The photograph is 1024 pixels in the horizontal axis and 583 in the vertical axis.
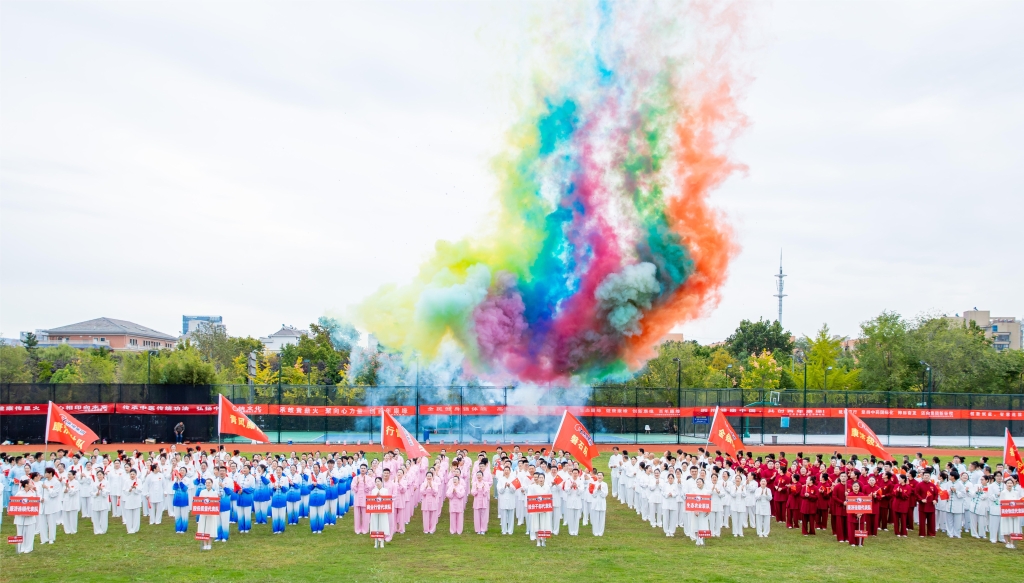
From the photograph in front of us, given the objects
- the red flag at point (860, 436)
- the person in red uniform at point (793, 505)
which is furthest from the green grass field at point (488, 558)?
the red flag at point (860, 436)

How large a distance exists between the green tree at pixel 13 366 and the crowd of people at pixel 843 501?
56.4 metres

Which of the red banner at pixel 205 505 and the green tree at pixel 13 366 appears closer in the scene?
the red banner at pixel 205 505

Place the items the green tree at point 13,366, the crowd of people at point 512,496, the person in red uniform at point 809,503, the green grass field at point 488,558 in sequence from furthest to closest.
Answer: the green tree at point 13,366 < the person in red uniform at point 809,503 < the crowd of people at point 512,496 < the green grass field at point 488,558

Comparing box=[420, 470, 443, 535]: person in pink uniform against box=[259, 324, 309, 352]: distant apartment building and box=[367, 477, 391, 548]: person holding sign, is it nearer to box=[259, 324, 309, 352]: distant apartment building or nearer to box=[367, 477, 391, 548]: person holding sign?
box=[367, 477, 391, 548]: person holding sign

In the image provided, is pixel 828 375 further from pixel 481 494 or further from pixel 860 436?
pixel 481 494

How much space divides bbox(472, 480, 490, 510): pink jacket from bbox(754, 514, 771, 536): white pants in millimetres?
6264

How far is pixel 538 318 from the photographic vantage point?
40750 millimetres

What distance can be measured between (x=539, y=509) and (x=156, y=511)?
968 centimetres

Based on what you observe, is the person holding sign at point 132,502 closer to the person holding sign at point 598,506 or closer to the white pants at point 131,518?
the white pants at point 131,518

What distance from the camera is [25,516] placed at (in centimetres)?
1566

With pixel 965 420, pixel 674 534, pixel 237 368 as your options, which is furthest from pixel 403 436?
pixel 237 368

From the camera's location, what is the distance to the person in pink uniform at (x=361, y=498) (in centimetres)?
1812

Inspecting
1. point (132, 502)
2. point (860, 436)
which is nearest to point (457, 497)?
point (132, 502)

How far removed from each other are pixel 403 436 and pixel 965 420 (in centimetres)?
3710
